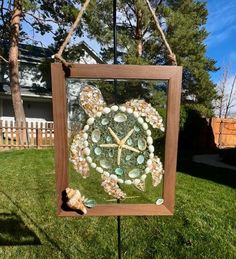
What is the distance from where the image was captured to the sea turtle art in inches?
79.4

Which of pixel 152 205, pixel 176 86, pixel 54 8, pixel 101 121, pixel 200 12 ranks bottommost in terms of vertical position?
pixel 152 205

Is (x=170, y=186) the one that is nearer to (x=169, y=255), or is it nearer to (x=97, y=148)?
(x=97, y=148)

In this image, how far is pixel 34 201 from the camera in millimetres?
4898

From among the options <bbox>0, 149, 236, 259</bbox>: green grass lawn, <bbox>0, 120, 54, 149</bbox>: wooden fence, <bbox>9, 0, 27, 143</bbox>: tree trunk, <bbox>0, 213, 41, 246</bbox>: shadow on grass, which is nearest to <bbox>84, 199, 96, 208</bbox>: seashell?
<bbox>0, 149, 236, 259</bbox>: green grass lawn

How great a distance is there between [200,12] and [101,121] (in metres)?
20.9

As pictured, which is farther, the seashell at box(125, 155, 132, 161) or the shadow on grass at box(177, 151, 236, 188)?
the shadow on grass at box(177, 151, 236, 188)

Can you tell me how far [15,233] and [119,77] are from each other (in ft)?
8.29

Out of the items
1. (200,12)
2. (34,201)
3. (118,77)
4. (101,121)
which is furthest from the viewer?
(200,12)

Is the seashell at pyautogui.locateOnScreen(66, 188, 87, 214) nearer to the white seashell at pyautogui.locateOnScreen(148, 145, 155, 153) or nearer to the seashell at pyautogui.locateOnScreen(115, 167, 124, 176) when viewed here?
the seashell at pyautogui.locateOnScreen(115, 167, 124, 176)

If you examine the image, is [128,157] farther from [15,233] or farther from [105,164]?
[15,233]

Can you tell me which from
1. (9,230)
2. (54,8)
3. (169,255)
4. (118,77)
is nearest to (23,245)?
(9,230)

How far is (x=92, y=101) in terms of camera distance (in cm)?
201

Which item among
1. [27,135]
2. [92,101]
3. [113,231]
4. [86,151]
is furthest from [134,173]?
[27,135]

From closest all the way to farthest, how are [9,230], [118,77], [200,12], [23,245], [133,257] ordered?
[118,77], [133,257], [23,245], [9,230], [200,12]
